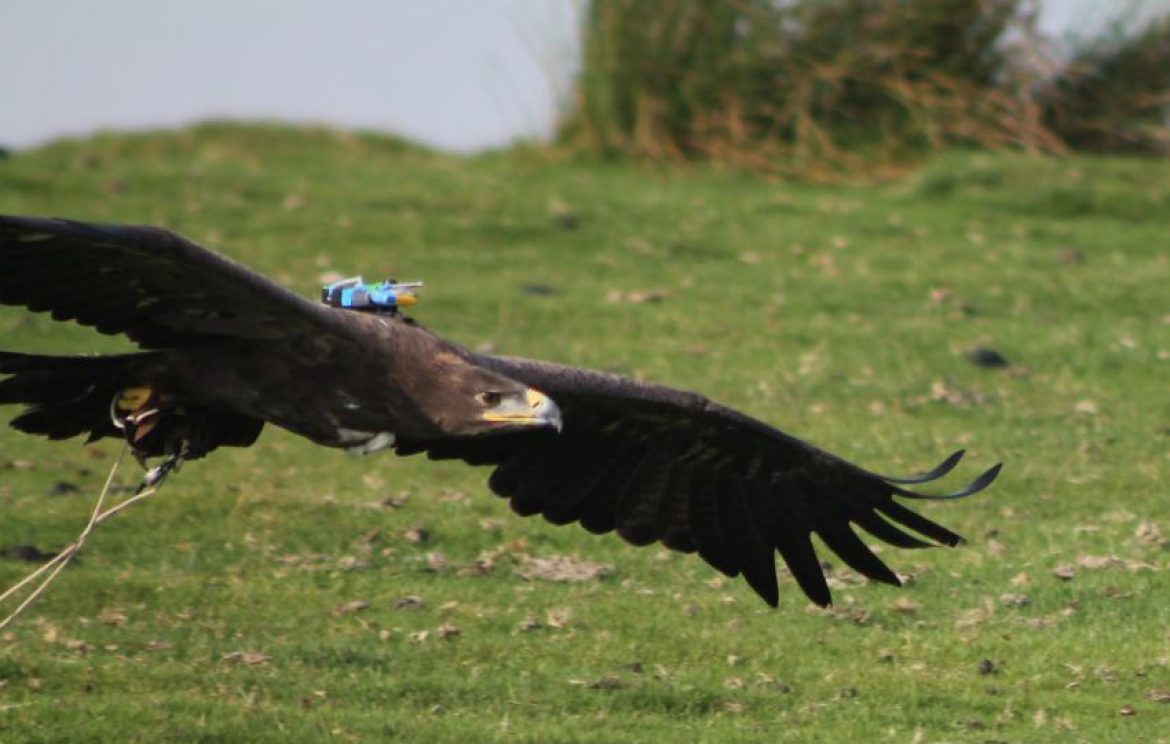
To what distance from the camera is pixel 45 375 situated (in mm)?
6656

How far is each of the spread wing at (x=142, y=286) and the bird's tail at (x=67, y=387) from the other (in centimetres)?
11

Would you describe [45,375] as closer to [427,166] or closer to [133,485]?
[133,485]

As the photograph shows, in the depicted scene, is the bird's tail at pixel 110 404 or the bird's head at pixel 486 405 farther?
the bird's tail at pixel 110 404

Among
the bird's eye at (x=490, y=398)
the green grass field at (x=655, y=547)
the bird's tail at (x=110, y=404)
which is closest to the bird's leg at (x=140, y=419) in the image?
the bird's tail at (x=110, y=404)

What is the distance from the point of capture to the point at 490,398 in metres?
6.49

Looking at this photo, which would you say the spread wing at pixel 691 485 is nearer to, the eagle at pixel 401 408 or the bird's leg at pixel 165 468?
the eagle at pixel 401 408

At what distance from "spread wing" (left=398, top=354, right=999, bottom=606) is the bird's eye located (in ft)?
3.19

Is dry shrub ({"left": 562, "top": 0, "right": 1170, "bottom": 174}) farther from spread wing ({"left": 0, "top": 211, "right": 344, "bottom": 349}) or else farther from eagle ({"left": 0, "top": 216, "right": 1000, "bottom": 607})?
spread wing ({"left": 0, "top": 211, "right": 344, "bottom": 349})

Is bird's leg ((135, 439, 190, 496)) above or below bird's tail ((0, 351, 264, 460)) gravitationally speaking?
below

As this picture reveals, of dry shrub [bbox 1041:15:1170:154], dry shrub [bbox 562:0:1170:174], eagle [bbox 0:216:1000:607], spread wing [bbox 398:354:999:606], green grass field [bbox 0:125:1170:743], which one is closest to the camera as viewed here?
eagle [bbox 0:216:1000:607]

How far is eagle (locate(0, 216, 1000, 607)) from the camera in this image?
20.4 ft

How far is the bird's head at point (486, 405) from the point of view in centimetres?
646

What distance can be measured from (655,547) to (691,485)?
1.30 meters

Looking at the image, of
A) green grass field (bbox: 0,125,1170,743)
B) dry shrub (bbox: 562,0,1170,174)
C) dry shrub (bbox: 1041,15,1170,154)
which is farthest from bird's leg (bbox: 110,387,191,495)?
dry shrub (bbox: 1041,15,1170,154)
